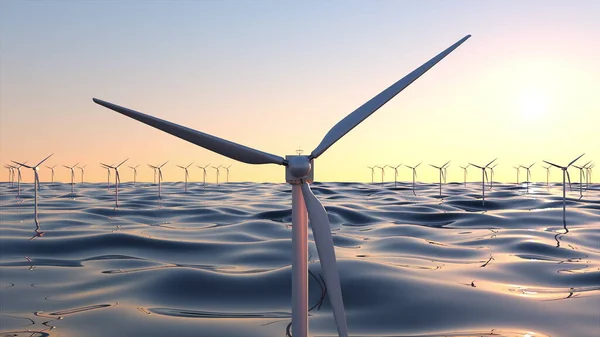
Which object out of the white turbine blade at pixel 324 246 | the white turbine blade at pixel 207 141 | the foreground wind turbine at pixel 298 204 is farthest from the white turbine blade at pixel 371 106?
the white turbine blade at pixel 324 246

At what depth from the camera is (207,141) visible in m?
13.0

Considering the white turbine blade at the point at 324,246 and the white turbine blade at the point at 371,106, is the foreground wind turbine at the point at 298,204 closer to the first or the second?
the white turbine blade at the point at 324,246

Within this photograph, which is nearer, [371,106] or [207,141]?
[207,141]

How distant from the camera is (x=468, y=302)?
79.0 feet

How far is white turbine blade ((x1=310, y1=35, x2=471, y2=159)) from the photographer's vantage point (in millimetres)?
14062

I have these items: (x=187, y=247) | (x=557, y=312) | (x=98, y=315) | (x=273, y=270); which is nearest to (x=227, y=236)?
(x=187, y=247)

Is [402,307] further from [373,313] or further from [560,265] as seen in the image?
[560,265]

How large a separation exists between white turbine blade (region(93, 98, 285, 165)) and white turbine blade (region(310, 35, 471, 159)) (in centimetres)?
139

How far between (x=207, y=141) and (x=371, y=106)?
14.8 ft

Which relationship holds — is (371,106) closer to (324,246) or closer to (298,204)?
(298,204)

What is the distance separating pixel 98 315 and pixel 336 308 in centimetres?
1364

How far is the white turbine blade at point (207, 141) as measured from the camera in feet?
41.7

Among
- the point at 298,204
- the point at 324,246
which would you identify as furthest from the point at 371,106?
the point at 324,246

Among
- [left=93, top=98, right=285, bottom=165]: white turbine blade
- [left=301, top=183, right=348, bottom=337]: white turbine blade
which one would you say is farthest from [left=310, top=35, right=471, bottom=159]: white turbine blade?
[left=301, top=183, right=348, bottom=337]: white turbine blade
